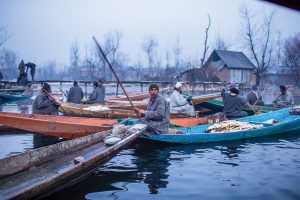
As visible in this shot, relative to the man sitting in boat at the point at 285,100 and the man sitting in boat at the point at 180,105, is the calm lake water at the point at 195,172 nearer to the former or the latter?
the man sitting in boat at the point at 180,105

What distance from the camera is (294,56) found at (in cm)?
3522

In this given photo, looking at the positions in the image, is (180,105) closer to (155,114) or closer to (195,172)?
(155,114)

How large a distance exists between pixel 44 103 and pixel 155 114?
4.03m

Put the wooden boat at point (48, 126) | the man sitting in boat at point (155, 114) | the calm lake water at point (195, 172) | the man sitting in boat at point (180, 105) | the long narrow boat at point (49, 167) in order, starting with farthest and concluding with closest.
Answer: the man sitting in boat at point (180, 105)
the wooden boat at point (48, 126)
the man sitting in boat at point (155, 114)
the calm lake water at point (195, 172)
the long narrow boat at point (49, 167)

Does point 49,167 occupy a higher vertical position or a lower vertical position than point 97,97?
lower

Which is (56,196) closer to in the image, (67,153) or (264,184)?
(67,153)

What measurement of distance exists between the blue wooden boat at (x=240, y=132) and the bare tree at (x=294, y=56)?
27.4 meters

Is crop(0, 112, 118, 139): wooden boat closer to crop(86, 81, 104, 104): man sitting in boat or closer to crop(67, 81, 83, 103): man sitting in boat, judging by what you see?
crop(86, 81, 104, 104): man sitting in boat

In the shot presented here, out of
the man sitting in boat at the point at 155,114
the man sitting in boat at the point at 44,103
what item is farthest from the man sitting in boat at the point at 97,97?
the man sitting in boat at the point at 155,114

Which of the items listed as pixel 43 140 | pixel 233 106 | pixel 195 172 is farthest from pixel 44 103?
pixel 233 106

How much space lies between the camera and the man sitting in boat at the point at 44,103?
346 inches

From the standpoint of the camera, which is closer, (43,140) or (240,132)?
(240,132)

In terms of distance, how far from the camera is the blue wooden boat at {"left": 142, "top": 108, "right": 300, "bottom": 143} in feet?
23.4

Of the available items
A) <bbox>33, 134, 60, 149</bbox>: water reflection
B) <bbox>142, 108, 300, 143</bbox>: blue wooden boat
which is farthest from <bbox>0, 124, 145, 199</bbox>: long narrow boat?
<bbox>33, 134, 60, 149</bbox>: water reflection
